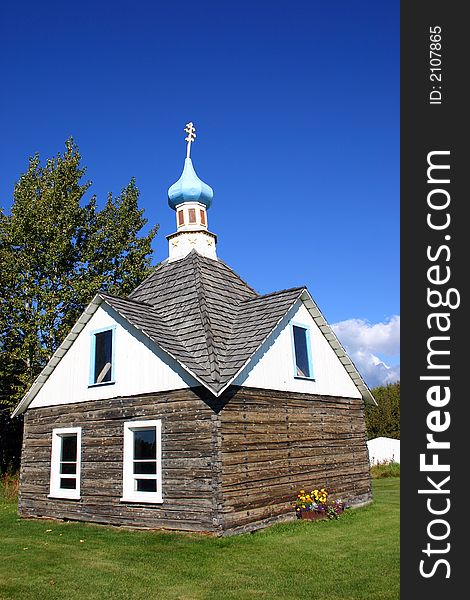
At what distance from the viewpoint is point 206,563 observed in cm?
1057

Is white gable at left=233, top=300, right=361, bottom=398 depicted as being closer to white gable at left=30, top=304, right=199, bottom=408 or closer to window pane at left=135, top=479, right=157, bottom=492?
white gable at left=30, top=304, right=199, bottom=408

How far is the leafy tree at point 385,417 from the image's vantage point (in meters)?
37.5

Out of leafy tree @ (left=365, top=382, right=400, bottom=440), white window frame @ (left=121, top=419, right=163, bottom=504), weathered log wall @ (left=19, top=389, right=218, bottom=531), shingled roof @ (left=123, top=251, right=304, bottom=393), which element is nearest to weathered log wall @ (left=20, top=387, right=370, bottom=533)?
weathered log wall @ (left=19, top=389, right=218, bottom=531)

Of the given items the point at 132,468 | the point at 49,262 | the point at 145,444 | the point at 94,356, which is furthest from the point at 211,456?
the point at 49,262

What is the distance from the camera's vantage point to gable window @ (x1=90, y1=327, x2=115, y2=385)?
16.0 meters

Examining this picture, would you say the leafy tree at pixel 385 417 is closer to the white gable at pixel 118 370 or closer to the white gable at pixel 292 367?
the white gable at pixel 292 367

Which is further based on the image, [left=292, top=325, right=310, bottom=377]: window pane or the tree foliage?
the tree foliage

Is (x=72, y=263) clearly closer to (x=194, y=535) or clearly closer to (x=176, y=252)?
(x=176, y=252)

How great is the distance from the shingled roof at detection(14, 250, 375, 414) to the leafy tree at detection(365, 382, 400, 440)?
19540mm

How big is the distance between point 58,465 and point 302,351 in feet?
25.6

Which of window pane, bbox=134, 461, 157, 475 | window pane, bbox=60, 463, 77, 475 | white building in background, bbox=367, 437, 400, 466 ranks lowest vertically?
white building in background, bbox=367, 437, 400, 466

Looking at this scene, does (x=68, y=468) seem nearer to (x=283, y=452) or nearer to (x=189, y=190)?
(x=283, y=452)

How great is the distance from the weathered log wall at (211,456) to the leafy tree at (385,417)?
1997 centimetres

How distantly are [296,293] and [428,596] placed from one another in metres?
11.0
